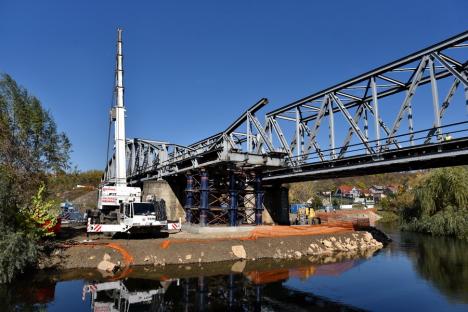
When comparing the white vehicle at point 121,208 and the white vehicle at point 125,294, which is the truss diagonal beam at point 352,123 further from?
the white vehicle at point 125,294

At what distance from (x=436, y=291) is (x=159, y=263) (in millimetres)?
16252

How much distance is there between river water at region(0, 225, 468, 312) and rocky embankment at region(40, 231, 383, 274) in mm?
1580

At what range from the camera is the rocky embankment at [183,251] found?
2298 centimetres

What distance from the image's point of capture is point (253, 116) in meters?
39.0

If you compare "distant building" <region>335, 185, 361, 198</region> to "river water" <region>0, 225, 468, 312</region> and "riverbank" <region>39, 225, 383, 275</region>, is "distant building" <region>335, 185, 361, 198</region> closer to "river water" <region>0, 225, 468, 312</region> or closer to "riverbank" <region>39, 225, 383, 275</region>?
"riverbank" <region>39, 225, 383, 275</region>

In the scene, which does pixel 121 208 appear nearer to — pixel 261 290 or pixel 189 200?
pixel 189 200

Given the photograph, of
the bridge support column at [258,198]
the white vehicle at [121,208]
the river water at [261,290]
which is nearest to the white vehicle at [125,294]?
the river water at [261,290]

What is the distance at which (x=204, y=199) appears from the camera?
35.6 m

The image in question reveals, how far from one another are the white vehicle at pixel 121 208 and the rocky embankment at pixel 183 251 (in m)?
1.17

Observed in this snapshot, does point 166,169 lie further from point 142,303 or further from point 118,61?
point 142,303

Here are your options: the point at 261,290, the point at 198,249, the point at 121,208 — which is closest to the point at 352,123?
the point at 198,249

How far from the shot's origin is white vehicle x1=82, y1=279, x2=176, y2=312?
1591 centimetres

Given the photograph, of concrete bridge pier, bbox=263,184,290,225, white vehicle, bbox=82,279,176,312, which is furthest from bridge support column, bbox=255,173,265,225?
white vehicle, bbox=82,279,176,312

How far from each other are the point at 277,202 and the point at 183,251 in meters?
22.2
